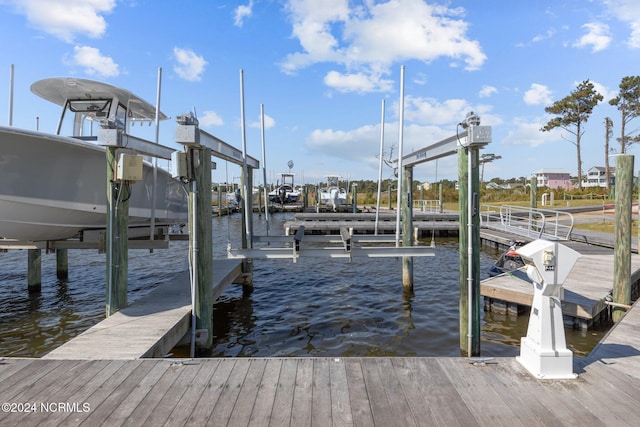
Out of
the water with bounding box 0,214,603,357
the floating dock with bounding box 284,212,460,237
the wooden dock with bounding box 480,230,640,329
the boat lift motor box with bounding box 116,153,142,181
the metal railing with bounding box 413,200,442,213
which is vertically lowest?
the water with bounding box 0,214,603,357

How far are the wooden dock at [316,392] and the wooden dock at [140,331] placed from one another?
324 mm

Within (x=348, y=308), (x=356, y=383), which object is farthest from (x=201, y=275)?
(x=348, y=308)

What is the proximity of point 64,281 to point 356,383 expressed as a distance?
10540 mm

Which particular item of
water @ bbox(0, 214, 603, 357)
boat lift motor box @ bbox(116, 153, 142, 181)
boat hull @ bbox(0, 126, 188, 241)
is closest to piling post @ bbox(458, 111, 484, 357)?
water @ bbox(0, 214, 603, 357)

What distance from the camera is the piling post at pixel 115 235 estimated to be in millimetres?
5863

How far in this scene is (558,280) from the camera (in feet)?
11.3

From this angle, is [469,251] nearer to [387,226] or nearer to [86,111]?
[86,111]

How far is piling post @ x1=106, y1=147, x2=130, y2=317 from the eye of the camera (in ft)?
19.2

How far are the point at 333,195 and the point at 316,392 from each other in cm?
3351

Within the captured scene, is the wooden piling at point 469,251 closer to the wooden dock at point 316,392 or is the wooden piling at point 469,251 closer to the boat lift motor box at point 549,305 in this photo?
the wooden dock at point 316,392

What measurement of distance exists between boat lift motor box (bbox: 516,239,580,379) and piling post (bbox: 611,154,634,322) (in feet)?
15.0

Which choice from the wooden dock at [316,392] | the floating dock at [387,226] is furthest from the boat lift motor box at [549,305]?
the floating dock at [387,226]

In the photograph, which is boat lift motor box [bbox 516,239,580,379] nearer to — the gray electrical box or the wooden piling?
the wooden piling

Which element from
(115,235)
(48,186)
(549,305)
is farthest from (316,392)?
(48,186)
